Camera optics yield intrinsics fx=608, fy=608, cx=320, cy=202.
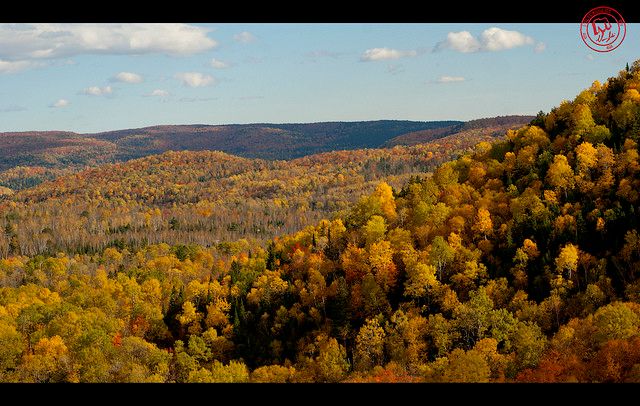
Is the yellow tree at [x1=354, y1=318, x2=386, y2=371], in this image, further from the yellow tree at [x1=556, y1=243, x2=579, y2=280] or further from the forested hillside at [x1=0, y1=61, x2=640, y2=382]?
the yellow tree at [x1=556, y1=243, x2=579, y2=280]

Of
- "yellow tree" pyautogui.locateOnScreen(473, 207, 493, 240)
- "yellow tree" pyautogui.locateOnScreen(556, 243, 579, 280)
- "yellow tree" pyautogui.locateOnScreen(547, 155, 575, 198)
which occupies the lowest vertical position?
"yellow tree" pyautogui.locateOnScreen(556, 243, 579, 280)

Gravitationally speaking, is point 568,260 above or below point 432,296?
above

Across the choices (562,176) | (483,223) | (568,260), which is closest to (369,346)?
(568,260)

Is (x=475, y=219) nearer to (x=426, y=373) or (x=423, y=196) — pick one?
(x=423, y=196)

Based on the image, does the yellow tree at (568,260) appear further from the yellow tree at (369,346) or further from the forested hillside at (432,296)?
the yellow tree at (369,346)

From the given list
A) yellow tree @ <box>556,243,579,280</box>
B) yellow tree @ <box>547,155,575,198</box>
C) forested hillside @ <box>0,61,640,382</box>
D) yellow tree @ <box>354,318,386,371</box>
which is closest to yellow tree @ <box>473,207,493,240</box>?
forested hillside @ <box>0,61,640,382</box>

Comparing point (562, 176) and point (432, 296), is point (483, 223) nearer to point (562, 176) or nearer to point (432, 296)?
point (562, 176)

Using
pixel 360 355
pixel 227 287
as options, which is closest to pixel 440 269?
pixel 360 355

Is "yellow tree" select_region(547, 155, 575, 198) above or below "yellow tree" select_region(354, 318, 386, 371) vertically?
above
